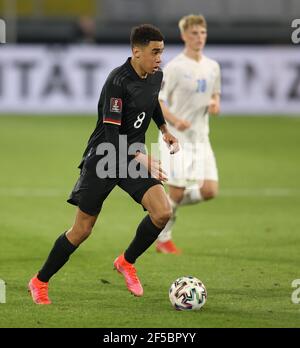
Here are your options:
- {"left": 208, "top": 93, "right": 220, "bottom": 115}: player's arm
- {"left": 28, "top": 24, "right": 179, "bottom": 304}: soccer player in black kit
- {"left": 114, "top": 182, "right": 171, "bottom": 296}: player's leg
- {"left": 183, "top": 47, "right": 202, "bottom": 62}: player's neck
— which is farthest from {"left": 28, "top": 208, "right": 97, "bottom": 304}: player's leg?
{"left": 183, "top": 47, "right": 202, "bottom": 62}: player's neck

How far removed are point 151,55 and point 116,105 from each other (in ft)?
1.69

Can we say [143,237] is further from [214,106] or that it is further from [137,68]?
[214,106]

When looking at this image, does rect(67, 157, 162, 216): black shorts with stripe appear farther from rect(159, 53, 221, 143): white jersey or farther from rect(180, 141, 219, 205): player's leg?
rect(159, 53, 221, 143): white jersey

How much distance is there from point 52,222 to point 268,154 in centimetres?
757

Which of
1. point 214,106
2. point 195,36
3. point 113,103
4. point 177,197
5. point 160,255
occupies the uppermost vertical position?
point 195,36

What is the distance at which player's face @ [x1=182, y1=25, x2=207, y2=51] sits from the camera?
10656 millimetres

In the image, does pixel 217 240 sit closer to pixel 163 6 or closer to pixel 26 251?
pixel 26 251

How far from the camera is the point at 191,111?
10938 millimetres

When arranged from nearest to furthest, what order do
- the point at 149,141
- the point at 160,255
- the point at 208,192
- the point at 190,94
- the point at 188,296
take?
1. the point at 188,296
2. the point at 160,255
3. the point at 208,192
4. the point at 190,94
5. the point at 149,141

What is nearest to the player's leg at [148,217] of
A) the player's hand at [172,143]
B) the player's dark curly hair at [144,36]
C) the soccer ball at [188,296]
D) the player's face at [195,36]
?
the player's hand at [172,143]

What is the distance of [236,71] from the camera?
78.5 ft

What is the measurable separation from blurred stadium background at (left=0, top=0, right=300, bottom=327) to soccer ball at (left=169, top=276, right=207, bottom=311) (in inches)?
4.1

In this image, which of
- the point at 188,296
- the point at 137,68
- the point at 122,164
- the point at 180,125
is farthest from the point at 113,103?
the point at 180,125

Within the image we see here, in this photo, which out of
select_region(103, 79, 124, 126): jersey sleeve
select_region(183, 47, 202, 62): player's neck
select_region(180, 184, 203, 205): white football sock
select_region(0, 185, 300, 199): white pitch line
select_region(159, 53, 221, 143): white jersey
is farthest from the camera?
select_region(0, 185, 300, 199): white pitch line
